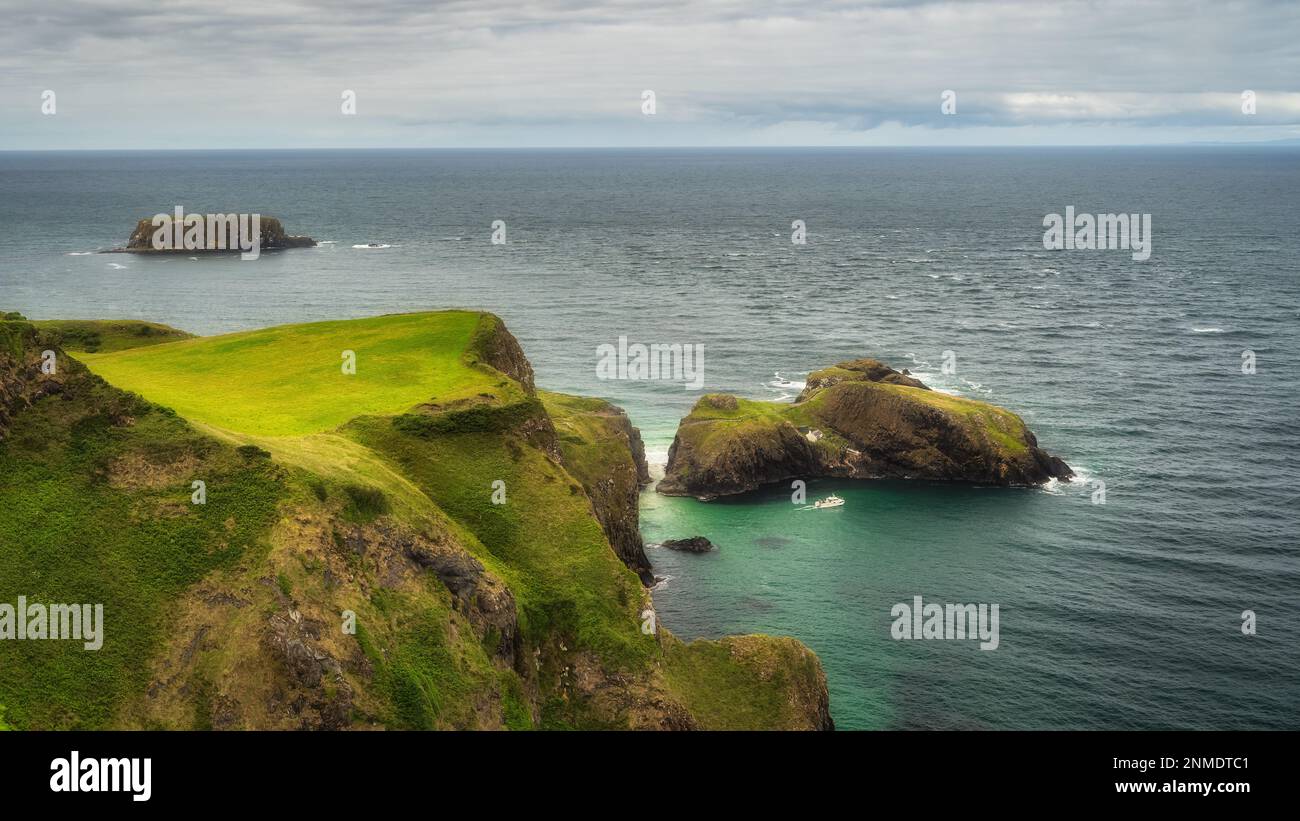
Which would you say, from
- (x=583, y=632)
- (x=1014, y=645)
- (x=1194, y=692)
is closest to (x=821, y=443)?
(x=1014, y=645)

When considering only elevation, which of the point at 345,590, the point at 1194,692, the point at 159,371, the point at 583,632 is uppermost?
the point at 159,371

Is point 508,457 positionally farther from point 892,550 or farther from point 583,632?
point 892,550

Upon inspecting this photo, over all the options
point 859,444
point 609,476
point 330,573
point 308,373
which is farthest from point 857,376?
point 330,573

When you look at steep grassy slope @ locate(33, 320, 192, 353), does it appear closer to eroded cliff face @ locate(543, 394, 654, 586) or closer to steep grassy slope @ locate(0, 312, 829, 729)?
steep grassy slope @ locate(0, 312, 829, 729)

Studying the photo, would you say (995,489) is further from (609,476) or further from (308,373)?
(308,373)

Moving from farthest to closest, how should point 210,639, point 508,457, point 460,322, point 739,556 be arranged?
1. point 739,556
2. point 460,322
3. point 508,457
4. point 210,639

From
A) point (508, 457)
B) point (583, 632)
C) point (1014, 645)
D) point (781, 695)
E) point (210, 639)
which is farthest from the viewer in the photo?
point (1014, 645)

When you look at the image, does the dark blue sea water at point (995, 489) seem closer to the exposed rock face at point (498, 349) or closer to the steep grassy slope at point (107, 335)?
the exposed rock face at point (498, 349)
